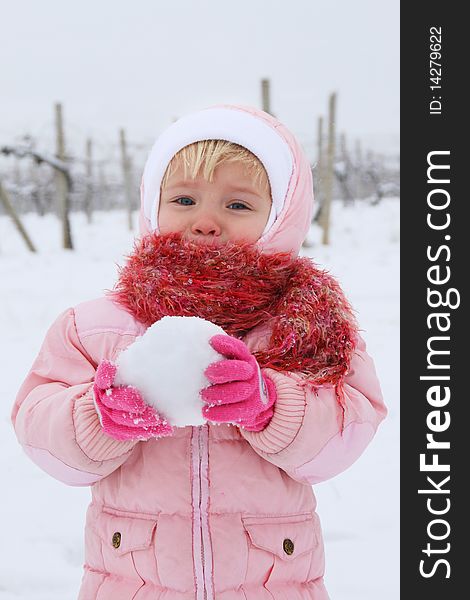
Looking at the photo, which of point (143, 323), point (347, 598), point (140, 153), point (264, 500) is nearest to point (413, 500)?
point (347, 598)

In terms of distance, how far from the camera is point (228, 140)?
1311 millimetres

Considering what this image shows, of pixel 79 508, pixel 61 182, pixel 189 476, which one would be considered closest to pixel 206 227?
pixel 189 476

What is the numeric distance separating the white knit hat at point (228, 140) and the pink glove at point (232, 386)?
1.09 feet

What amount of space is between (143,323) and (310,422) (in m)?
0.37

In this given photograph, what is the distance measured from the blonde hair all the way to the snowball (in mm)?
356

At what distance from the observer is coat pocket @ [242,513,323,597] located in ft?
3.86

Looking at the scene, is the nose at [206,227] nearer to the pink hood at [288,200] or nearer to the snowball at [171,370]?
the pink hood at [288,200]

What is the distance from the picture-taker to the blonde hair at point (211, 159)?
1.25 meters

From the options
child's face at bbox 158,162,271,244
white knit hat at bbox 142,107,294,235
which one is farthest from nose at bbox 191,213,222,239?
white knit hat at bbox 142,107,294,235

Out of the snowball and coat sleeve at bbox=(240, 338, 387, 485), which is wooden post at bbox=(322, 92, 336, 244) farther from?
the snowball

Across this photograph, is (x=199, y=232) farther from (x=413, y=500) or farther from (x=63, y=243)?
(x=63, y=243)

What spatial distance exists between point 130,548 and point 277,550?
0.26m

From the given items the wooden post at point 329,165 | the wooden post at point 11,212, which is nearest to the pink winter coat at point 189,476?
the wooden post at point 11,212

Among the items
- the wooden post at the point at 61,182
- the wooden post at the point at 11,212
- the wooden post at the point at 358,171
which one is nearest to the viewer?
the wooden post at the point at 11,212
